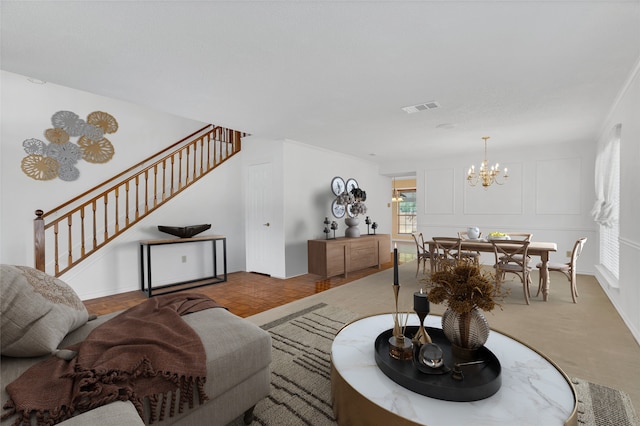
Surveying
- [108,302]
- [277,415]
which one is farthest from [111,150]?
[277,415]

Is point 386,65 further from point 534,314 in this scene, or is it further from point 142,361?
point 534,314

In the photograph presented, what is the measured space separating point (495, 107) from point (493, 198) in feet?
10.4

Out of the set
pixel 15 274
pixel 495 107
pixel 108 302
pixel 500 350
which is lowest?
pixel 108 302

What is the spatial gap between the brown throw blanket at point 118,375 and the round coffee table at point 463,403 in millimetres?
676

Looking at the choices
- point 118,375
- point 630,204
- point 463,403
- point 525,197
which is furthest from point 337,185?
point 118,375

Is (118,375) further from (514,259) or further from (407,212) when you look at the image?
(407,212)

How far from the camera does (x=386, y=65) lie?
2.46 metres

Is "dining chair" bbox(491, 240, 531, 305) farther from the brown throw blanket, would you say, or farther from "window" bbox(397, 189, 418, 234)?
"window" bbox(397, 189, 418, 234)

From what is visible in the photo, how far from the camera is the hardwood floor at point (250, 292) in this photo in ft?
11.7

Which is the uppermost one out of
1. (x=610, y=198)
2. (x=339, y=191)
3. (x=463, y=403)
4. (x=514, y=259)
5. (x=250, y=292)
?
(x=339, y=191)

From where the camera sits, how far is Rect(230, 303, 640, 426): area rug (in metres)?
1.62

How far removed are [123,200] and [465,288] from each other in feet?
15.8

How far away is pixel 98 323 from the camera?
1.76 m

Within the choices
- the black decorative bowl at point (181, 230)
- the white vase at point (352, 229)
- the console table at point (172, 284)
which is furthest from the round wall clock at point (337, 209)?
the black decorative bowl at point (181, 230)
